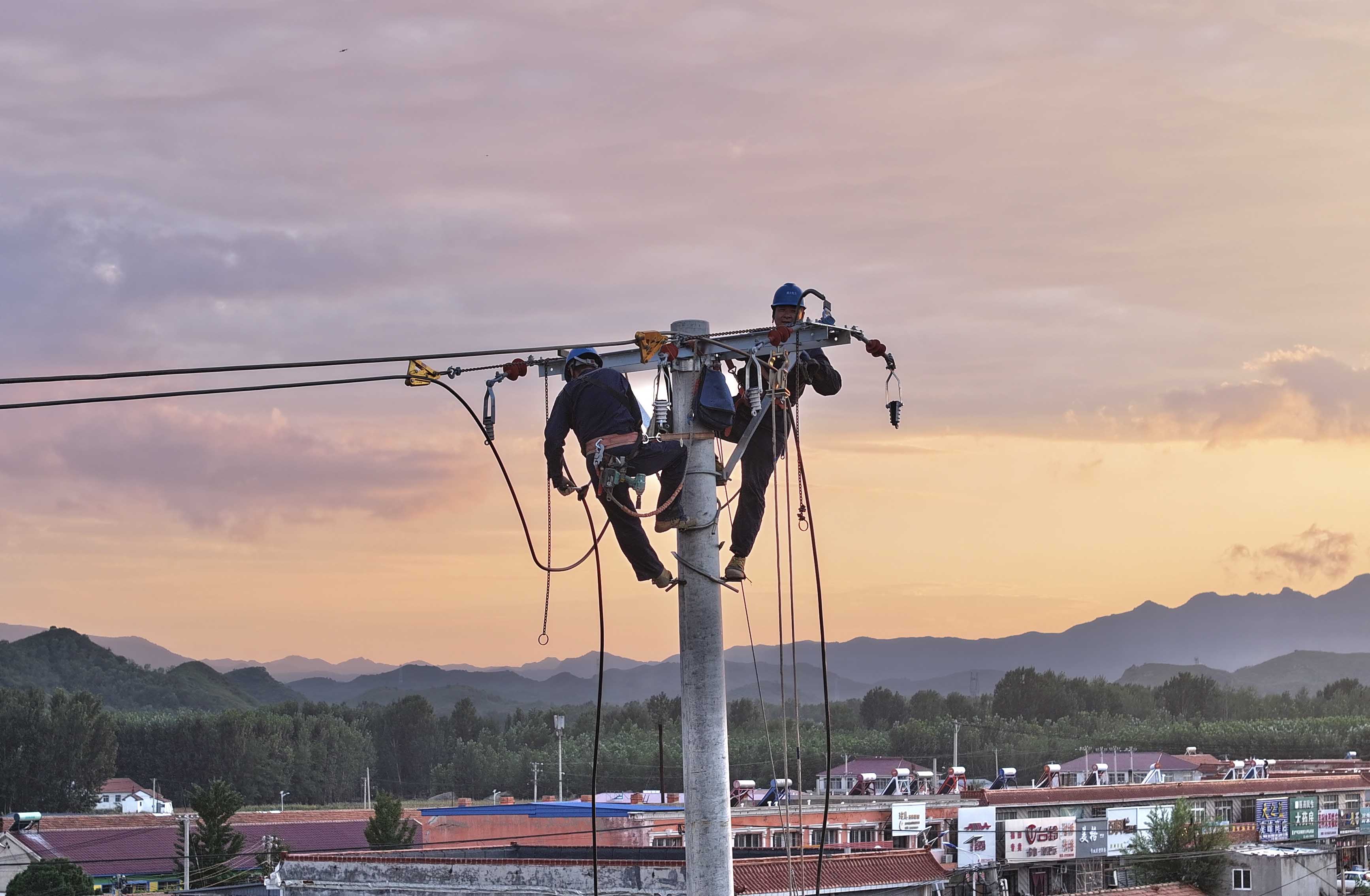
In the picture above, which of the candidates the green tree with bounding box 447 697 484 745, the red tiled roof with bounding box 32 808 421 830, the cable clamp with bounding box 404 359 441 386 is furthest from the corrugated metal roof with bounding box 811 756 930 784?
the cable clamp with bounding box 404 359 441 386

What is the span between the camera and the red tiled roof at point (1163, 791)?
219 ft

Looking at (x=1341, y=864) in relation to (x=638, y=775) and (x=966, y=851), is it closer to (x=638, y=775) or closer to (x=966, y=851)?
(x=966, y=851)

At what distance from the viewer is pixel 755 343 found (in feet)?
39.9

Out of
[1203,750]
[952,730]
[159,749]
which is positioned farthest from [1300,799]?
[159,749]

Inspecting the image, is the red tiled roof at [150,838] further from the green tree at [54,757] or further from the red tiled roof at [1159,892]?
the red tiled roof at [1159,892]

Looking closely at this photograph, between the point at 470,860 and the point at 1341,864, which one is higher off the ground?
the point at 470,860

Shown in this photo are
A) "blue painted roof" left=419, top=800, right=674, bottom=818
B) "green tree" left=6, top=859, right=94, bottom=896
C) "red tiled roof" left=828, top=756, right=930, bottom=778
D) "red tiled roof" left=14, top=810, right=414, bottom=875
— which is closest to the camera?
"blue painted roof" left=419, top=800, right=674, bottom=818

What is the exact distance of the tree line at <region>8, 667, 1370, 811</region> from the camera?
427ft

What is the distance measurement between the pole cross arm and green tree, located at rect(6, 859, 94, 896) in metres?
58.1

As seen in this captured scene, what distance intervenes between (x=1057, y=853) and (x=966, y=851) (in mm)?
3919

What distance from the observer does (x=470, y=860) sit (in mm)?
31219

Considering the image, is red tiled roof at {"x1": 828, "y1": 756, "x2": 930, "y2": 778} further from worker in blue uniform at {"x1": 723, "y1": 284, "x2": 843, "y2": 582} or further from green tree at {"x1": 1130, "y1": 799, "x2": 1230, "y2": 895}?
worker in blue uniform at {"x1": 723, "y1": 284, "x2": 843, "y2": 582}

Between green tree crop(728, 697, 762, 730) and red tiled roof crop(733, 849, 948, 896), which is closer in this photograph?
red tiled roof crop(733, 849, 948, 896)

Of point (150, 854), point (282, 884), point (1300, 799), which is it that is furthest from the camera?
point (150, 854)
